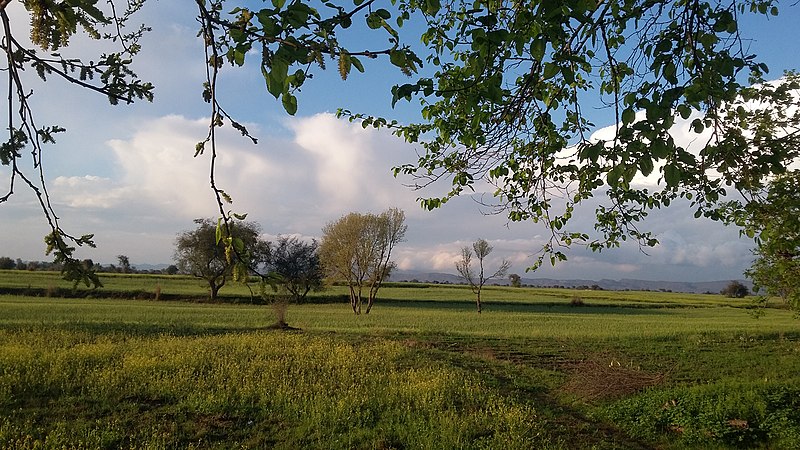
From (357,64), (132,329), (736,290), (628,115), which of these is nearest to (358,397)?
(628,115)

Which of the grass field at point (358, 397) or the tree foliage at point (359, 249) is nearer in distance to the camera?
the grass field at point (358, 397)

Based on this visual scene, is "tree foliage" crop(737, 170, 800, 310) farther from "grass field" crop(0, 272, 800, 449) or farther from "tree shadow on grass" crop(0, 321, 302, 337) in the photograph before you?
"tree shadow on grass" crop(0, 321, 302, 337)

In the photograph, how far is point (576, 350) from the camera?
19.0 metres

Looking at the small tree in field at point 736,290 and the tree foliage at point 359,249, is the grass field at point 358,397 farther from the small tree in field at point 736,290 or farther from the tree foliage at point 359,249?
the small tree in field at point 736,290

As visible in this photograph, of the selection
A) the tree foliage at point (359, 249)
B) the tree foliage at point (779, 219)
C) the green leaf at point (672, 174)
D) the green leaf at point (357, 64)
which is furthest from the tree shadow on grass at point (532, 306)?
the green leaf at point (357, 64)

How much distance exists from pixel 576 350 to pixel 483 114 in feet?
53.2

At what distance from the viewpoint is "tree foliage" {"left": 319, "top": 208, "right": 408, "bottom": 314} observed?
43781mm

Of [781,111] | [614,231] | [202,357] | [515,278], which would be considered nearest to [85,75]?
[614,231]

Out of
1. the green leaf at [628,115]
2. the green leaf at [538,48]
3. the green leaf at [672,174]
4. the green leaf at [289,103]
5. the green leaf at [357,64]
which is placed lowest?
the green leaf at [672,174]

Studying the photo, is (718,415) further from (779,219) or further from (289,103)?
(289,103)

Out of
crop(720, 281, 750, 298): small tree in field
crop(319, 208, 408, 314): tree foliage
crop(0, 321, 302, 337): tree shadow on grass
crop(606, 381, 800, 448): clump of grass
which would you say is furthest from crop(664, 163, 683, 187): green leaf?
crop(720, 281, 750, 298): small tree in field

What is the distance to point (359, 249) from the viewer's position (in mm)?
44562

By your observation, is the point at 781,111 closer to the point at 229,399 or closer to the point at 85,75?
the point at 85,75

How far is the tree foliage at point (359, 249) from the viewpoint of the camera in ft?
144
